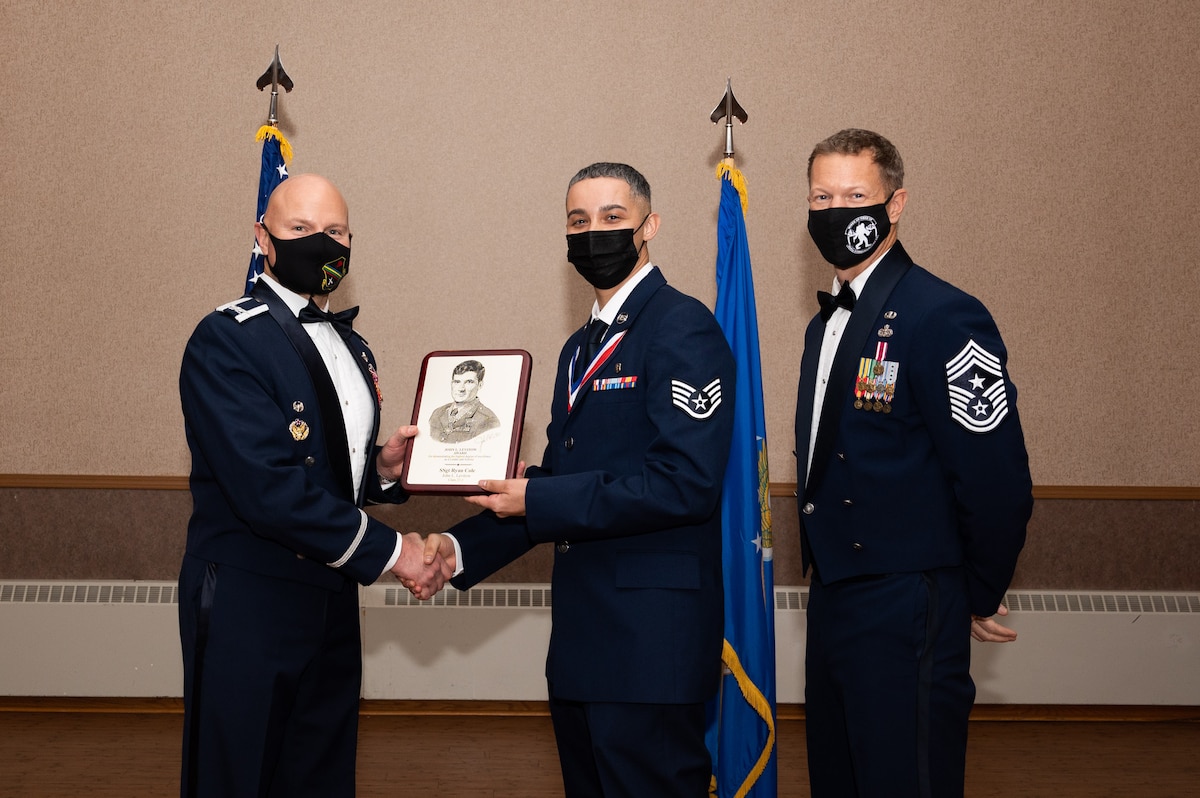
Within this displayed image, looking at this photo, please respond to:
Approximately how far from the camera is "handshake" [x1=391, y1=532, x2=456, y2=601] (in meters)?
2.20

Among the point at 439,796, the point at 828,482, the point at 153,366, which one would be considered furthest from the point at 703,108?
the point at 439,796

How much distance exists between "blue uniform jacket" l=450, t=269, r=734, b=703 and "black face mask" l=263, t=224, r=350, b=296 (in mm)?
732

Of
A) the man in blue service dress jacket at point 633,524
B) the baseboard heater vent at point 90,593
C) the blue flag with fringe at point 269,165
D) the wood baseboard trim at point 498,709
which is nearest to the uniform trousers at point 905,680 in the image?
the man in blue service dress jacket at point 633,524

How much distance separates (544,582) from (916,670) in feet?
8.16

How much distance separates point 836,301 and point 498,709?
2715 millimetres

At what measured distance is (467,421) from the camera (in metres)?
2.25

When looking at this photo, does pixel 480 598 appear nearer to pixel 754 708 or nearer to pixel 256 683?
pixel 754 708

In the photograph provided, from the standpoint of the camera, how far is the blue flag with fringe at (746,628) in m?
2.69

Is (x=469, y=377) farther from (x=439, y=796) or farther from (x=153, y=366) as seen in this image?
(x=153, y=366)

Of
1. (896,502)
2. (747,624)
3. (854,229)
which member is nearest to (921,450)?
(896,502)

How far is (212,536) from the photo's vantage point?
6.75 ft

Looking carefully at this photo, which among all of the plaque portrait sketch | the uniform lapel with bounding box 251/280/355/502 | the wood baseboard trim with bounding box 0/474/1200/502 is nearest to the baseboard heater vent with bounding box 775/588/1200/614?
the wood baseboard trim with bounding box 0/474/1200/502

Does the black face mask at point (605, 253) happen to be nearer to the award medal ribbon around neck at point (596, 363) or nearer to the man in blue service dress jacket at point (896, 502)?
the award medal ribbon around neck at point (596, 363)

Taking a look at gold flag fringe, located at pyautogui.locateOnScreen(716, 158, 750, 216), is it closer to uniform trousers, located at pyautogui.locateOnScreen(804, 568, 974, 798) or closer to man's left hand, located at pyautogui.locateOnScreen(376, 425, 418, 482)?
man's left hand, located at pyautogui.locateOnScreen(376, 425, 418, 482)
